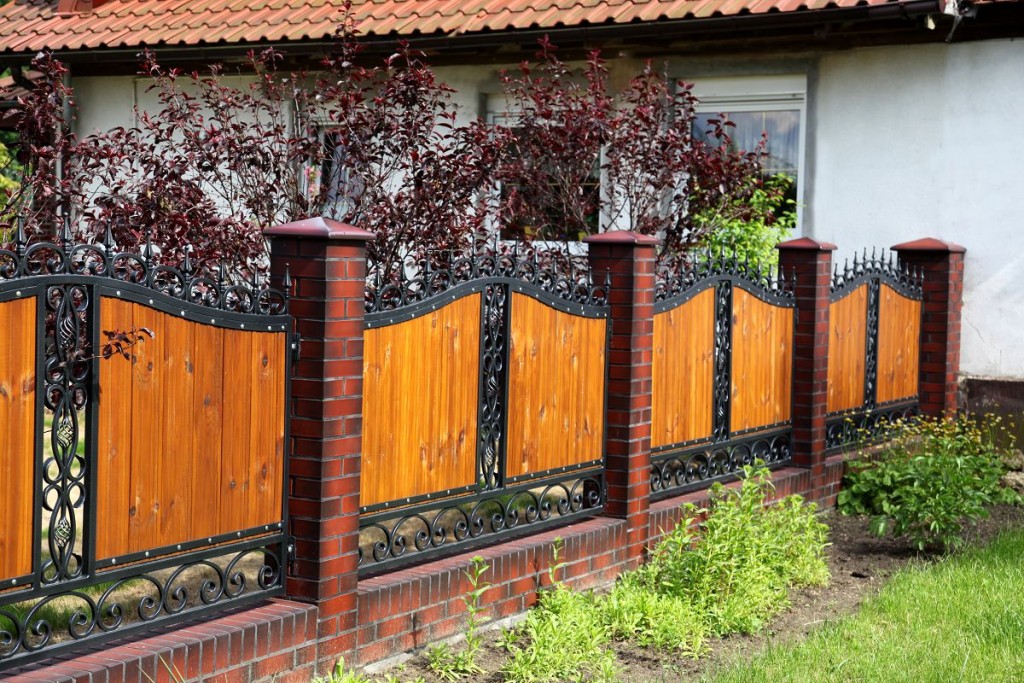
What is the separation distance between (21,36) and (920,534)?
10878mm

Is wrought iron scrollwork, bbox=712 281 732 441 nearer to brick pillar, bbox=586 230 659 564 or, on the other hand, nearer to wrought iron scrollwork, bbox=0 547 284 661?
brick pillar, bbox=586 230 659 564

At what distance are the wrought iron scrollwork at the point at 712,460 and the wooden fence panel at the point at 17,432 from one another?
14.0ft

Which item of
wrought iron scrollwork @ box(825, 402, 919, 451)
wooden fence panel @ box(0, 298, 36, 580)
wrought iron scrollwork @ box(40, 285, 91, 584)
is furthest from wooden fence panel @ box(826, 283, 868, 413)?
wooden fence panel @ box(0, 298, 36, 580)

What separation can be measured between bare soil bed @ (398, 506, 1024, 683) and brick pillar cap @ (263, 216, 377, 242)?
6.09ft

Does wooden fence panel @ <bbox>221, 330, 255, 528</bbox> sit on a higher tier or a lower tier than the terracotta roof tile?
lower

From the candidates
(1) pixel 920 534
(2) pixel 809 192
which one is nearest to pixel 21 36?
(2) pixel 809 192

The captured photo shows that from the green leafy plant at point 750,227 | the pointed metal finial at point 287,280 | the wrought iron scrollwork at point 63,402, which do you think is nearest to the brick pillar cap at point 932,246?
the green leafy plant at point 750,227

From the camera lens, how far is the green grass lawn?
5816mm

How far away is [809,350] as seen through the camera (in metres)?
9.34

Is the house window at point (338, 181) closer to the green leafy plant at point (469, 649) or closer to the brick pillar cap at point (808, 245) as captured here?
the green leafy plant at point (469, 649)

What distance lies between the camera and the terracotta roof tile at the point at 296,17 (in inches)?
440

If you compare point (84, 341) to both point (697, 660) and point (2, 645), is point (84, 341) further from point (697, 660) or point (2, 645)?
point (697, 660)

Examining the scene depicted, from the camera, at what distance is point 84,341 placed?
14.6 feet

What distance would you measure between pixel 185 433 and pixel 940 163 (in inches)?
302
